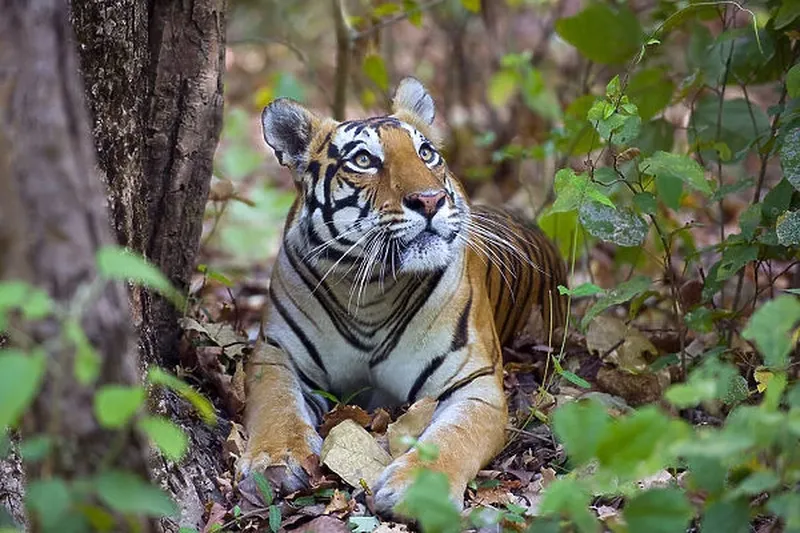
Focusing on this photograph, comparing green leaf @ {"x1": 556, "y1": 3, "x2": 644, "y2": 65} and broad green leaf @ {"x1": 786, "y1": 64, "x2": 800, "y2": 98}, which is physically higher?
green leaf @ {"x1": 556, "y1": 3, "x2": 644, "y2": 65}

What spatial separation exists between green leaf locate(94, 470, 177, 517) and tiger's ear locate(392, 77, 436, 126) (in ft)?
A: 8.74

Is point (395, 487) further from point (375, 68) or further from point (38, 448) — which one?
point (375, 68)

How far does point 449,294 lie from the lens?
4.16 m

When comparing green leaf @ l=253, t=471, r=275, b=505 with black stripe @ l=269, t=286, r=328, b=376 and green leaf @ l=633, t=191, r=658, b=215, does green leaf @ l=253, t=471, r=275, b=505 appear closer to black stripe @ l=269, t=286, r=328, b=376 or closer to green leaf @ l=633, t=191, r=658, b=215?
black stripe @ l=269, t=286, r=328, b=376

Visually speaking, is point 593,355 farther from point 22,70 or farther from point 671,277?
point 22,70

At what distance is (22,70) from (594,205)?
7.49 ft

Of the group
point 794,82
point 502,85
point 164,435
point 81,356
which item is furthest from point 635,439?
point 502,85

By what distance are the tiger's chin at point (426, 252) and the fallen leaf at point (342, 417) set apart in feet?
1.65

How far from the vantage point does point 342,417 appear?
3.89 meters

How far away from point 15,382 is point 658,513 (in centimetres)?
125

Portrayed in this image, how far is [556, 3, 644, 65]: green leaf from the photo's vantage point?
200 inches

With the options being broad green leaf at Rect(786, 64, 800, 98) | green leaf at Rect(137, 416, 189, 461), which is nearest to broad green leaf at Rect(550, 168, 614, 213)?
broad green leaf at Rect(786, 64, 800, 98)

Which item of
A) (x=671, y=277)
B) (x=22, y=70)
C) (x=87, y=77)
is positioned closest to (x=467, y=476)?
(x=671, y=277)

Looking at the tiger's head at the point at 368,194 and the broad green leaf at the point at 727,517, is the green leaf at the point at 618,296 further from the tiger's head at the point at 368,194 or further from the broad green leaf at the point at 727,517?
the broad green leaf at the point at 727,517
